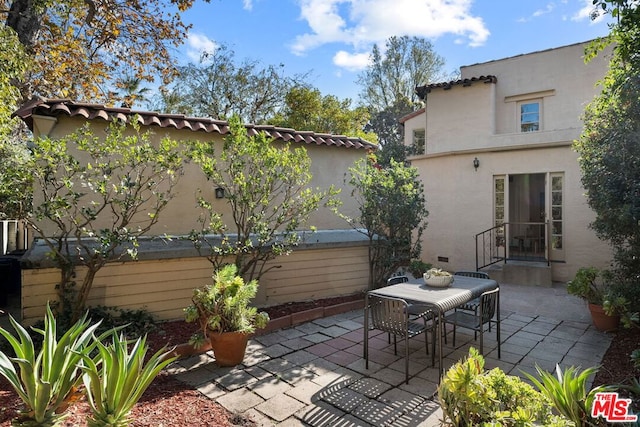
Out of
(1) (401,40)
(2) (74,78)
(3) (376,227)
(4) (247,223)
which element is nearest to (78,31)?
(2) (74,78)

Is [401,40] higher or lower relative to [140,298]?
higher

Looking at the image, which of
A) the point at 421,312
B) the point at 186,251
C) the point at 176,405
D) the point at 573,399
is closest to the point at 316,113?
the point at 186,251

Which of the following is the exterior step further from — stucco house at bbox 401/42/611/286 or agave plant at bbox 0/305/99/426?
agave plant at bbox 0/305/99/426

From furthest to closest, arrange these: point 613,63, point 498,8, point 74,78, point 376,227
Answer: point 74,78, point 498,8, point 376,227, point 613,63

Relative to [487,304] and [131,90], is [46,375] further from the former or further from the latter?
[131,90]

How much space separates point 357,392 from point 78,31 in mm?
12881

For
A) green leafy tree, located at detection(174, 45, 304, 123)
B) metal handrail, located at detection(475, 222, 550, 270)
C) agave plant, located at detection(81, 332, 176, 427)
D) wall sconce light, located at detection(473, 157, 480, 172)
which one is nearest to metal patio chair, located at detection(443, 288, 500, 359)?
agave plant, located at detection(81, 332, 176, 427)

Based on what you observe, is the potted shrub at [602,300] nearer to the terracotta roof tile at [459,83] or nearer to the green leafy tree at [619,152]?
the green leafy tree at [619,152]

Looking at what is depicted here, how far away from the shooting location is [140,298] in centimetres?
511

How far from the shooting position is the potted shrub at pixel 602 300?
488cm

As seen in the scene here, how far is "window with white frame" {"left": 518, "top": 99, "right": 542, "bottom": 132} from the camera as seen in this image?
34.1ft

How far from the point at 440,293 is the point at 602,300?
9.78 ft

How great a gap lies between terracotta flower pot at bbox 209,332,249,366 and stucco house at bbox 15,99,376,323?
161 cm

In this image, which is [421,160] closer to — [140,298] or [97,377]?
[140,298]
